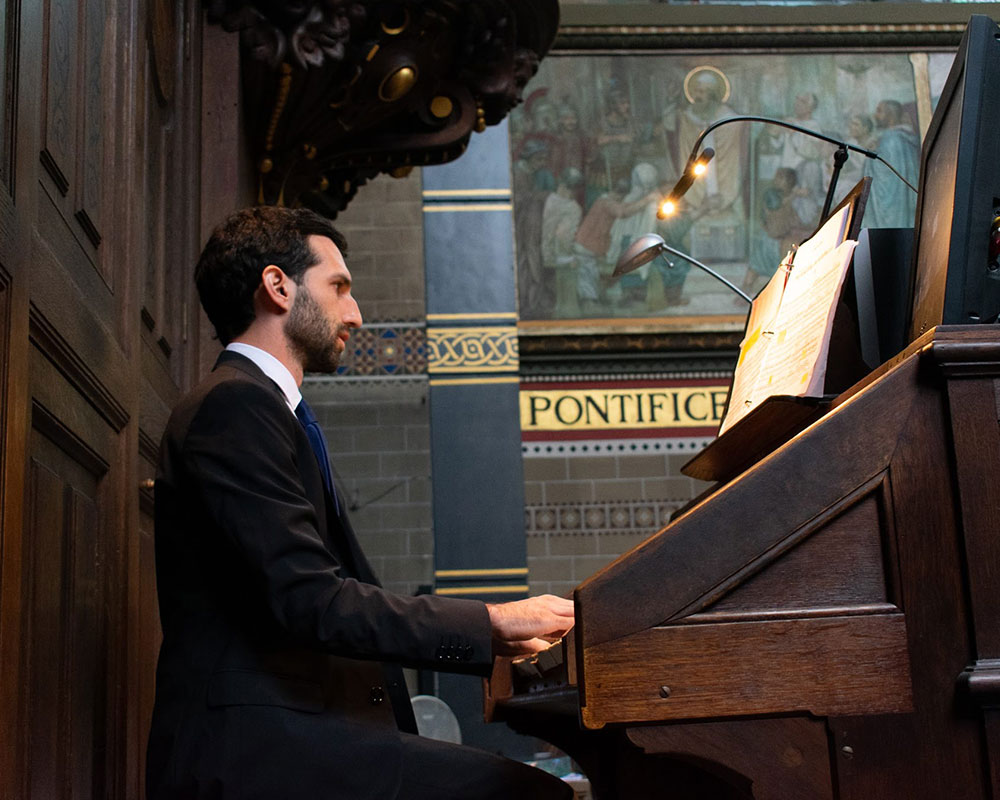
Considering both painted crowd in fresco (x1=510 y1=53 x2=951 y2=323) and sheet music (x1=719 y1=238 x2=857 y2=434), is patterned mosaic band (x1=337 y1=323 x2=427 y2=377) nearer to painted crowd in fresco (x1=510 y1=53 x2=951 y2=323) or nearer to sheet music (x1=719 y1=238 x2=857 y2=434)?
painted crowd in fresco (x1=510 y1=53 x2=951 y2=323)

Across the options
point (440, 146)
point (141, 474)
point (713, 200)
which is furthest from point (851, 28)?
point (141, 474)

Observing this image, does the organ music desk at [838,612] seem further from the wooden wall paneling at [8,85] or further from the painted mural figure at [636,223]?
the painted mural figure at [636,223]

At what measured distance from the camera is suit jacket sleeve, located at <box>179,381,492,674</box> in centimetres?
156

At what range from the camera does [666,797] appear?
7.64 feet

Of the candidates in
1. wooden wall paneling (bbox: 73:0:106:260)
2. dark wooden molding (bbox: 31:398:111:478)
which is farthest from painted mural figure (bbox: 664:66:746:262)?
dark wooden molding (bbox: 31:398:111:478)

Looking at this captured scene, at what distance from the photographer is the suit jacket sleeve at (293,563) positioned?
156cm

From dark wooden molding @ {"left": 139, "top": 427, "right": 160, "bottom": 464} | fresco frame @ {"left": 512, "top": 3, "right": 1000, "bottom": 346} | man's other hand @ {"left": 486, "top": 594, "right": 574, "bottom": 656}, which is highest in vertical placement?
fresco frame @ {"left": 512, "top": 3, "right": 1000, "bottom": 346}

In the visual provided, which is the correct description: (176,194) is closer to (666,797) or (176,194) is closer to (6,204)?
(6,204)

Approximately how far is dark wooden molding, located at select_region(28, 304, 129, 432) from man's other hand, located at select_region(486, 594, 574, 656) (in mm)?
702

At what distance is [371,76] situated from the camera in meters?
3.60

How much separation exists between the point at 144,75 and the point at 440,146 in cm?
168

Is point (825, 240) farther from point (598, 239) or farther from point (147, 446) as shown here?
point (598, 239)

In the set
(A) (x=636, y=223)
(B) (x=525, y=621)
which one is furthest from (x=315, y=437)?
(A) (x=636, y=223)

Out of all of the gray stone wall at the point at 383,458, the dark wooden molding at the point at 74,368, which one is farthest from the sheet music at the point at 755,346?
the gray stone wall at the point at 383,458
